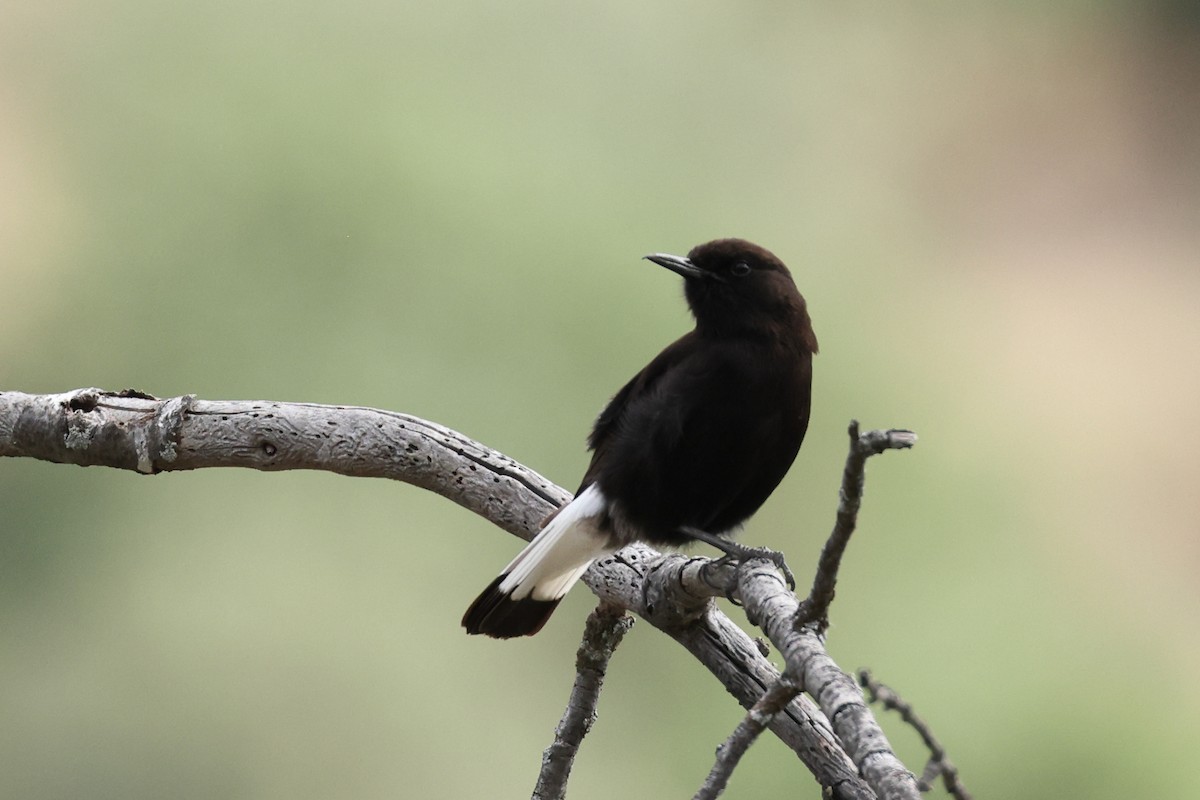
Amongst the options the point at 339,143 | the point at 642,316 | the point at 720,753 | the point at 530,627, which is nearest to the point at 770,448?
the point at 530,627

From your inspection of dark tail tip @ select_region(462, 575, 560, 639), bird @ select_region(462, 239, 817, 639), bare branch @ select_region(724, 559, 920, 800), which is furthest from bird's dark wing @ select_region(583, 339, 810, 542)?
bare branch @ select_region(724, 559, 920, 800)

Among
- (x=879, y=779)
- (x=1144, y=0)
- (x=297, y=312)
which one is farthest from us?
Result: (x=1144, y=0)

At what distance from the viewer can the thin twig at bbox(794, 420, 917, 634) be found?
1.22m

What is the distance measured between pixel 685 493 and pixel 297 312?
2843 millimetres

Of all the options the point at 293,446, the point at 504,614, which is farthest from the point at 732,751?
the point at 293,446

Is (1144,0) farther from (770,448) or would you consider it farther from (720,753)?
(720,753)

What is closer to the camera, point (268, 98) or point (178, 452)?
point (178, 452)

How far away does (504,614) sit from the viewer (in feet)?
8.14

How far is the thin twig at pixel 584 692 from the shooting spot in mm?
2279

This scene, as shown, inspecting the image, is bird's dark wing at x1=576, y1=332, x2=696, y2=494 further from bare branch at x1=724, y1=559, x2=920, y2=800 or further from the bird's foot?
bare branch at x1=724, y1=559, x2=920, y2=800

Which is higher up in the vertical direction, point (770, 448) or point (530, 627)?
point (770, 448)

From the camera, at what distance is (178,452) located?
2385 mm

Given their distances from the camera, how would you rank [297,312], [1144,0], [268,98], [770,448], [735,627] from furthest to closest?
[1144,0], [268,98], [297,312], [770,448], [735,627]


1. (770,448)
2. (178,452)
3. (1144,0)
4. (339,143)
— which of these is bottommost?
(178,452)
